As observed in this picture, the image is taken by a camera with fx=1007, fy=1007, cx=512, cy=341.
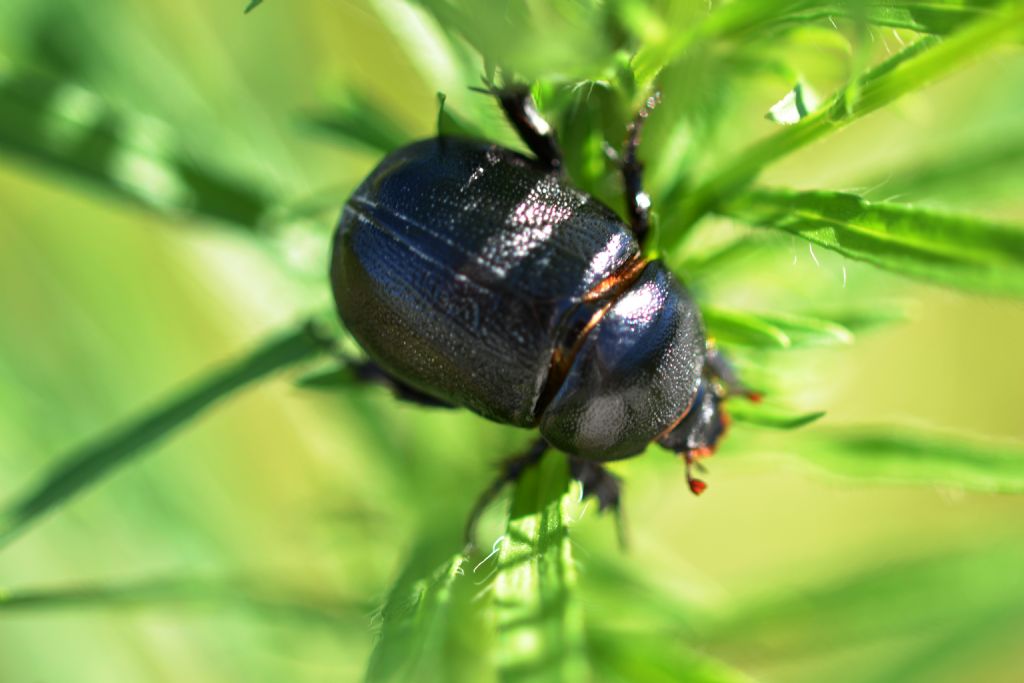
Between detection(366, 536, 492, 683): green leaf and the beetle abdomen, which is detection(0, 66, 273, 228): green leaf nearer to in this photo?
the beetle abdomen

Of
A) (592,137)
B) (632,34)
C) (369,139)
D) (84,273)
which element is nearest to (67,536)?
(84,273)

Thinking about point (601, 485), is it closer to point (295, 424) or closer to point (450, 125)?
point (450, 125)

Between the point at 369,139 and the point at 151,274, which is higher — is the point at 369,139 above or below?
below

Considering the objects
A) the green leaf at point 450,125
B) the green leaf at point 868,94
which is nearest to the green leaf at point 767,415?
the green leaf at point 868,94

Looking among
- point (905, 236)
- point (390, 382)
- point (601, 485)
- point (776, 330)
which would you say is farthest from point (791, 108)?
point (390, 382)

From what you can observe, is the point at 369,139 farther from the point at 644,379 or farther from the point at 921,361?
the point at 921,361

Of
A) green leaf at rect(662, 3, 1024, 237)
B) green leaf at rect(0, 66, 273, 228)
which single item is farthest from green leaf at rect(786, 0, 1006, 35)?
green leaf at rect(0, 66, 273, 228)
